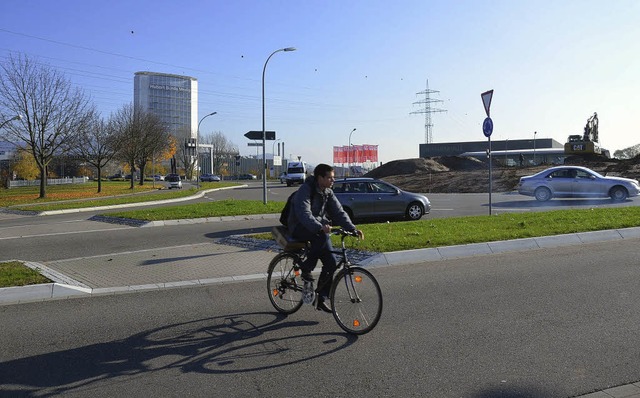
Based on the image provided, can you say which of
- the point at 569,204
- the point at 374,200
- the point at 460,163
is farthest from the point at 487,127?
the point at 460,163

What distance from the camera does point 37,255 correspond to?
1098cm

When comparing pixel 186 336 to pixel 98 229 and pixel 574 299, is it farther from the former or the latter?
pixel 98 229

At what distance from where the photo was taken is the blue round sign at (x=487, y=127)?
1422 centimetres

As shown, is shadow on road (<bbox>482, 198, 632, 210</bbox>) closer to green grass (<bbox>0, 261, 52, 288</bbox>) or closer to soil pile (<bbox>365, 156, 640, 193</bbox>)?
soil pile (<bbox>365, 156, 640, 193</bbox>)

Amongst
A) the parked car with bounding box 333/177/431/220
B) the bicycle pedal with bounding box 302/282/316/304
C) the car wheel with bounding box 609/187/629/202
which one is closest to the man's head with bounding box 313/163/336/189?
the bicycle pedal with bounding box 302/282/316/304

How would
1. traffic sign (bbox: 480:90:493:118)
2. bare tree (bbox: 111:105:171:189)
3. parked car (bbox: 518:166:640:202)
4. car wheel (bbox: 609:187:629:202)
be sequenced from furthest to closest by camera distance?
bare tree (bbox: 111:105:171:189), parked car (bbox: 518:166:640:202), car wheel (bbox: 609:187:629:202), traffic sign (bbox: 480:90:493:118)

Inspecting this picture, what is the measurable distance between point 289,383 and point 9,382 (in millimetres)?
2281

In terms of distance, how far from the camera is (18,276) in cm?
780

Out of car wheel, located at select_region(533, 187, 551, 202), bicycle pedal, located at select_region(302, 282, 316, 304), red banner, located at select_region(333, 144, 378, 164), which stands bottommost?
bicycle pedal, located at select_region(302, 282, 316, 304)

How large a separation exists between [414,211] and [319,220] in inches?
442

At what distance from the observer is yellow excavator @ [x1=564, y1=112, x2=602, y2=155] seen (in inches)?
1692

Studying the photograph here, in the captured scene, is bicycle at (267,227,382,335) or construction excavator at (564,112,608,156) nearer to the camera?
bicycle at (267,227,382,335)

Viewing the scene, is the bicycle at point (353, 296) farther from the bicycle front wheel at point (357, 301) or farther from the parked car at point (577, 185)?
the parked car at point (577, 185)

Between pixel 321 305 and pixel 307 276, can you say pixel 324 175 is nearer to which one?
pixel 307 276
